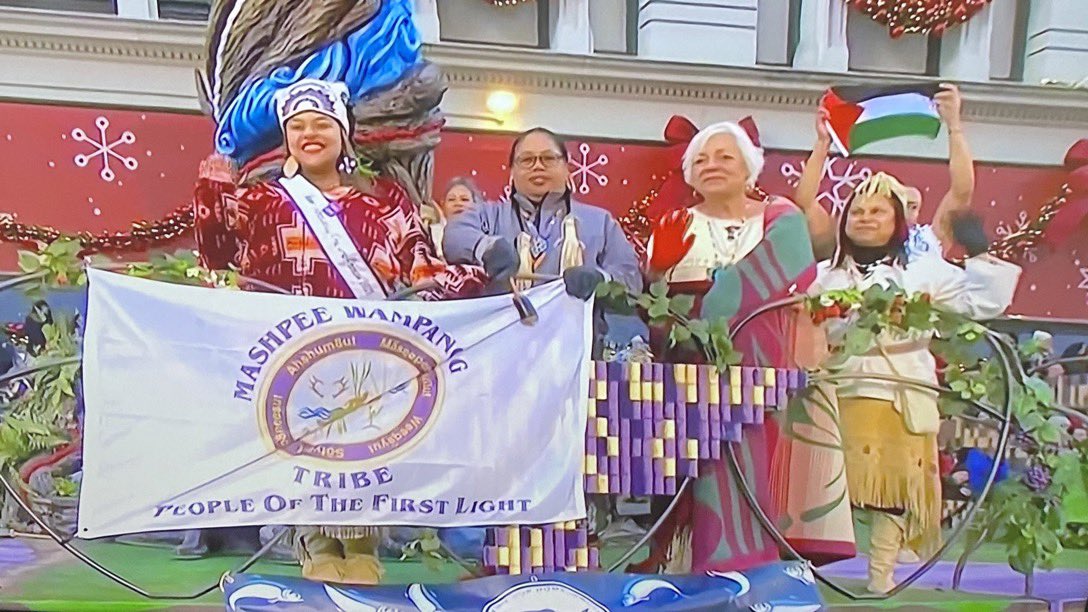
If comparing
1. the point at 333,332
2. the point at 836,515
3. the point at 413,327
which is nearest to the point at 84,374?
the point at 333,332

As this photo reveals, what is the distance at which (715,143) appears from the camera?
114 inches

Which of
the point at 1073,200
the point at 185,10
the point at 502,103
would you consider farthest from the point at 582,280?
the point at 1073,200

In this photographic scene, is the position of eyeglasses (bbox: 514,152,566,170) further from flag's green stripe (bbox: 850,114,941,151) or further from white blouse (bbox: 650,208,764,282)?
flag's green stripe (bbox: 850,114,941,151)

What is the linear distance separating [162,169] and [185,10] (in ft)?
1.37

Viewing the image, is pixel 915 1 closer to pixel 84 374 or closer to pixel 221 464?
pixel 221 464

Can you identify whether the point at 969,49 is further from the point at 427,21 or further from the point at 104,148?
the point at 104,148

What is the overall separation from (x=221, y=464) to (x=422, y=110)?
106 cm

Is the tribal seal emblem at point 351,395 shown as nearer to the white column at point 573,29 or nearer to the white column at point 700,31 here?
the white column at point 573,29

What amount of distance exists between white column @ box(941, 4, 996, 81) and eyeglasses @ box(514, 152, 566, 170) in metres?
1.14

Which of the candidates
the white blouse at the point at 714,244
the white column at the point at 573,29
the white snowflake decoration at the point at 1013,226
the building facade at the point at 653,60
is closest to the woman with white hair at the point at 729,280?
the white blouse at the point at 714,244

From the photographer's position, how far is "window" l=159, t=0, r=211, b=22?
107 inches

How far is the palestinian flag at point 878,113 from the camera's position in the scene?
2.95 meters

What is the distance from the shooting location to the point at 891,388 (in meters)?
2.99

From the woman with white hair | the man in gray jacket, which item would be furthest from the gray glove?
the woman with white hair
